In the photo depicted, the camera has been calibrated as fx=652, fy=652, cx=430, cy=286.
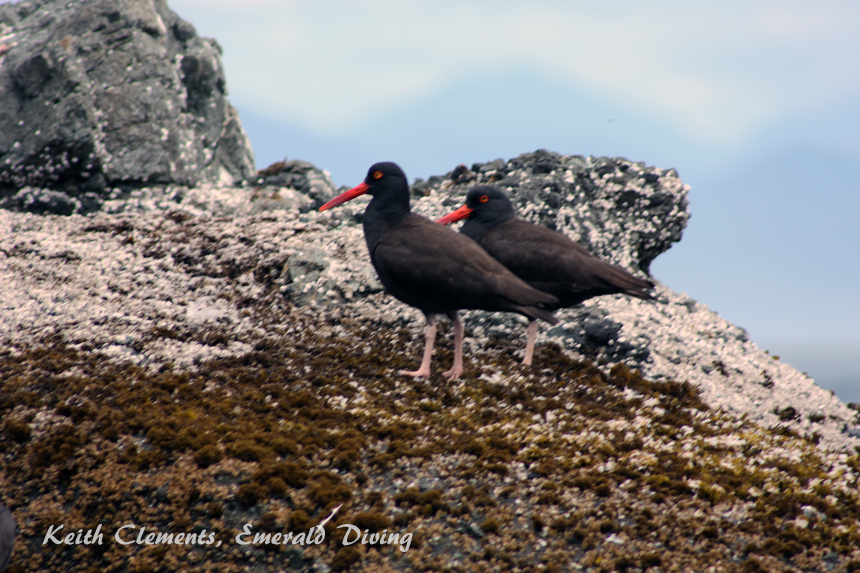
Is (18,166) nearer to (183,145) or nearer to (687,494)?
(183,145)

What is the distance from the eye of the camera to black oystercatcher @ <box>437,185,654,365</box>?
8.98 meters

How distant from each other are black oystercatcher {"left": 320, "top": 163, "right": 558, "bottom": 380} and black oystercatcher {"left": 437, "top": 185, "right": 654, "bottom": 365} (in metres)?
0.59

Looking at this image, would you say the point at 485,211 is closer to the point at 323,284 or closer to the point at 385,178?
the point at 385,178

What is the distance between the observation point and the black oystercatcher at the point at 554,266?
354 inches

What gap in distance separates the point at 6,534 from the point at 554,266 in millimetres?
6889

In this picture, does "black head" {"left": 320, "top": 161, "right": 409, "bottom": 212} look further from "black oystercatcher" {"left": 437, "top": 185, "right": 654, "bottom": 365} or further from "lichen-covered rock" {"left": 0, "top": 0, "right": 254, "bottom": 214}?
"lichen-covered rock" {"left": 0, "top": 0, "right": 254, "bottom": 214}

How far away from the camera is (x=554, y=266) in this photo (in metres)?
9.05

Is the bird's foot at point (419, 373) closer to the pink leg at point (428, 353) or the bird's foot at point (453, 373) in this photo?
the pink leg at point (428, 353)

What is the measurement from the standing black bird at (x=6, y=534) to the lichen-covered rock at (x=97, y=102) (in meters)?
9.84

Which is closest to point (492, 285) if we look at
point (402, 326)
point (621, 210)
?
point (402, 326)

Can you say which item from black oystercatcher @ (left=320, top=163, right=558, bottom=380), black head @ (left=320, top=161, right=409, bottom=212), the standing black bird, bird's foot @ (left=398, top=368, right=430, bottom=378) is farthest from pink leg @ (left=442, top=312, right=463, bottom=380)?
the standing black bird

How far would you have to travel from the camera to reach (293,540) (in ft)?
19.3

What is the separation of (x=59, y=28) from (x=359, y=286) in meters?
10.5

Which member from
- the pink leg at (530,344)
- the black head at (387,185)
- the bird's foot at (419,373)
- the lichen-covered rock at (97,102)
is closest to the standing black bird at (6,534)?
the bird's foot at (419,373)
